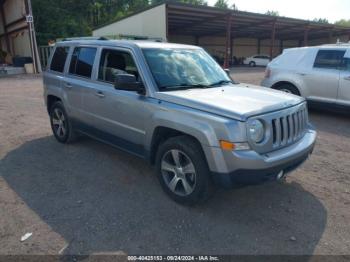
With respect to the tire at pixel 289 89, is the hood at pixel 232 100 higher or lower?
higher

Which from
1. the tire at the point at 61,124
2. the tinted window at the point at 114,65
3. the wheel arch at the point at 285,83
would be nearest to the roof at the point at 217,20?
the wheel arch at the point at 285,83

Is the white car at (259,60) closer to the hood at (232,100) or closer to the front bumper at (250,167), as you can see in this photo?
the hood at (232,100)

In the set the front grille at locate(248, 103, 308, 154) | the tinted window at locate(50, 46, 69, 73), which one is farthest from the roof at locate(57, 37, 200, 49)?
the front grille at locate(248, 103, 308, 154)

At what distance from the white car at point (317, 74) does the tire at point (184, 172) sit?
582 centimetres

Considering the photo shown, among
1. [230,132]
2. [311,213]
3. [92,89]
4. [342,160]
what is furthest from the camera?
[342,160]

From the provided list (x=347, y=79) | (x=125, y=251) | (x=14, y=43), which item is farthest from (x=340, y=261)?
(x=14, y=43)

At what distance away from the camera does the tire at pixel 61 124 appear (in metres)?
5.75

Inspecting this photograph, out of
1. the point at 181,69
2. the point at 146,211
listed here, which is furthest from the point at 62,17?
the point at 146,211

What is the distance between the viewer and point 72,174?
4.67m

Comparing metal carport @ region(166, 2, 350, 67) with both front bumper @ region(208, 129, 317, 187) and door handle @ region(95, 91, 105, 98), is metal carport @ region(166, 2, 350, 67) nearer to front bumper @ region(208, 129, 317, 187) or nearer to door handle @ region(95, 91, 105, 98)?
door handle @ region(95, 91, 105, 98)

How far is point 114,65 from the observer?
Result: 461 centimetres

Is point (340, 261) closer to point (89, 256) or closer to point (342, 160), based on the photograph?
point (89, 256)

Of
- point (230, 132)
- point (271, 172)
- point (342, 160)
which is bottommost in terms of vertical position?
point (342, 160)

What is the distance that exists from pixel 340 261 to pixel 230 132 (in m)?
1.54
